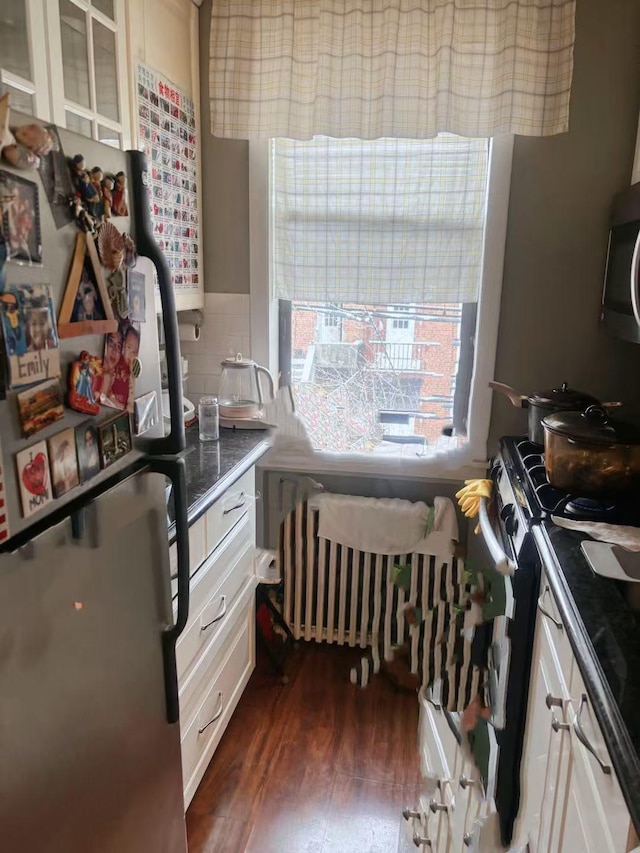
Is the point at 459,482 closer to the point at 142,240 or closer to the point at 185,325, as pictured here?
the point at 185,325

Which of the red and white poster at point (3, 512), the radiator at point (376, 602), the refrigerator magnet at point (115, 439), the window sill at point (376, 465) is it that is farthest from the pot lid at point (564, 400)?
the red and white poster at point (3, 512)

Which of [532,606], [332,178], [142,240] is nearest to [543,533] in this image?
[532,606]

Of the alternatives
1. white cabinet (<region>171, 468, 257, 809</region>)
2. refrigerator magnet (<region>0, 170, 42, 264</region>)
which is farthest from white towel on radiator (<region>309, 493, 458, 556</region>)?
refrigerator magnet (<region>0, 170, 42, 264</region>)

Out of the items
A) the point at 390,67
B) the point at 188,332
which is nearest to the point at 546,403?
the point at 390,67

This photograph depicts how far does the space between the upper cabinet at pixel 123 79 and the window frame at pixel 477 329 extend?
231 mm

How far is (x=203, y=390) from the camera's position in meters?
2.51

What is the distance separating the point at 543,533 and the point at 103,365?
1.05 m

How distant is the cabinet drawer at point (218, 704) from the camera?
1.71 meters

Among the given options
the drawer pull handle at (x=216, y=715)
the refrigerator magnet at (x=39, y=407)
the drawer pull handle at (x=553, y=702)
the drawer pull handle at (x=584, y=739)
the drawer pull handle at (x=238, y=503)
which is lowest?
the drawer pull handle at (x=216, y=715)

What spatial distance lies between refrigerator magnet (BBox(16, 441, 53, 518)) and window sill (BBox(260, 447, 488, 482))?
1.69 meters

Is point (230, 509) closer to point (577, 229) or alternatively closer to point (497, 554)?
point (497, 554)

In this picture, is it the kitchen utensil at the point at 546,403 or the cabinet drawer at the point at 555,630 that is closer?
the cabinet drawer at the point at 555,630

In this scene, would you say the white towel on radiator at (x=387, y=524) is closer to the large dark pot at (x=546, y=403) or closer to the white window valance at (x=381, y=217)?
the large dark pot at (x=546, y=403)

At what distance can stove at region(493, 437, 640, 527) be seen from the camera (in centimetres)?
150
